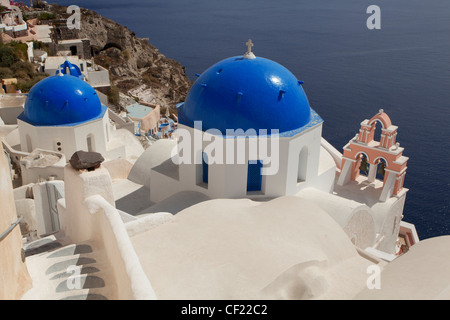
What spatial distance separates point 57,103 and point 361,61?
2151 inches

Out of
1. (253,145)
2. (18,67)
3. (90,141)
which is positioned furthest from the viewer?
(18,67)

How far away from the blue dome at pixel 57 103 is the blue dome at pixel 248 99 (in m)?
6.63

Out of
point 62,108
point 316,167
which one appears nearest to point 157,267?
point 316,167

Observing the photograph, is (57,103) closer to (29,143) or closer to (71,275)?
(29,143)

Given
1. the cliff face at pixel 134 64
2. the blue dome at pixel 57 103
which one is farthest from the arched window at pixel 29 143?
the cliff face at pixel 134 64

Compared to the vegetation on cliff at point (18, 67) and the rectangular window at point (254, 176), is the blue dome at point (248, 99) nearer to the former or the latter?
the rectangular window at point (254, 176)

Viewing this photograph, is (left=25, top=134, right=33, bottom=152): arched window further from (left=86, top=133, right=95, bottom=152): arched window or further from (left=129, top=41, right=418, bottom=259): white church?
(left=129, top=41, right=418, bottom=259): white church

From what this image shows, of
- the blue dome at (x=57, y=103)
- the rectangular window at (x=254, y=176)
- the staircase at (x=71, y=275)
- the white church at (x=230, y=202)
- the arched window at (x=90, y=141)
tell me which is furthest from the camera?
the arched window at (x=90, y=141)

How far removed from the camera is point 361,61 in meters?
62.1

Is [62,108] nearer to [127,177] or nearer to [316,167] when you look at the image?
[127,177]

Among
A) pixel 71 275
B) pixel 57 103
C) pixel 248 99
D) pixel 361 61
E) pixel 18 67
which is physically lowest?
pixel 361 61

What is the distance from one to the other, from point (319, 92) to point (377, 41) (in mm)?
Answer: 32020

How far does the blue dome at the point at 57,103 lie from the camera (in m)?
16.0

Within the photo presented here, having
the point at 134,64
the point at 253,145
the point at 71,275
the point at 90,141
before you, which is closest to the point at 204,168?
the point at 253,145
